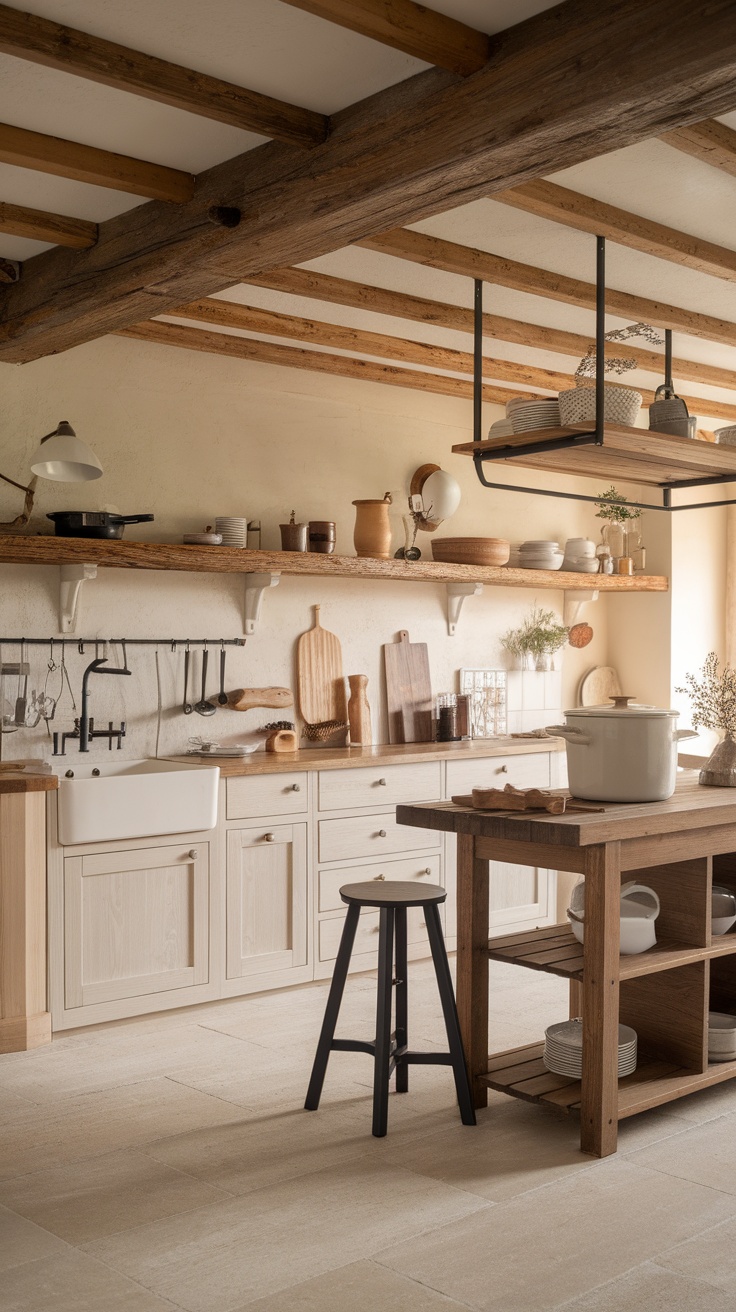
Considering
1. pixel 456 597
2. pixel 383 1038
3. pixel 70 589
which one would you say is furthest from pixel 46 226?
pixel 456 597

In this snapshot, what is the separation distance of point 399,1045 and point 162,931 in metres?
1.24

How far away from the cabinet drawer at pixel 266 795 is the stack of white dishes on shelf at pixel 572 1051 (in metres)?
1.61

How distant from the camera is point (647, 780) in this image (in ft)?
11.2

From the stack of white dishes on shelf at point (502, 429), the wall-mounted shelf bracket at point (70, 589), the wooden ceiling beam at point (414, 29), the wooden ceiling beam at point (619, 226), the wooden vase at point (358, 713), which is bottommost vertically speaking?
the wooden vase at point (358, 713)

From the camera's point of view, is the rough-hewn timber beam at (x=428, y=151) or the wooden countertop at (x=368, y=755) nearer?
the rough-hewn timber beam at (x=428, y=151)

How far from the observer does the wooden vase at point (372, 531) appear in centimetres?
557

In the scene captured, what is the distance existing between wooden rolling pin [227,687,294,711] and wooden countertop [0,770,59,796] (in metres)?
1.26

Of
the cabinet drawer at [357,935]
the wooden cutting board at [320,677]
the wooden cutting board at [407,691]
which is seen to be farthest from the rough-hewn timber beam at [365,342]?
the cabinet drawer at [357,935]

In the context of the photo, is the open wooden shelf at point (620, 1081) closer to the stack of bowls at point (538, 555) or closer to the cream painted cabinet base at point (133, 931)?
the cream painted cabinet base at point (133, 931)

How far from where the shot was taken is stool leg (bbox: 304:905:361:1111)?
3.43m

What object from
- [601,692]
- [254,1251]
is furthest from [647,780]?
[601,692]

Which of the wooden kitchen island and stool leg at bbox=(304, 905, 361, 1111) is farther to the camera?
stool leg at bbox=(304, 905, 361, 1111)

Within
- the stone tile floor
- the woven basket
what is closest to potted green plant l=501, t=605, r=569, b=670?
the stone tile floor

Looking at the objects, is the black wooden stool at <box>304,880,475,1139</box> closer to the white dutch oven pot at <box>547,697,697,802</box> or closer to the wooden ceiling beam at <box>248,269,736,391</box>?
the white dutch oven pot at <box>547,697,697,802</box>
